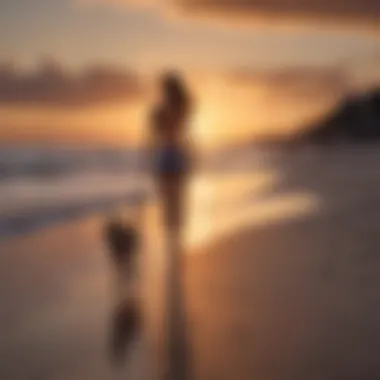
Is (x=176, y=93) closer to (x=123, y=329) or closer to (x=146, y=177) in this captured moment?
(x=146, y=177)

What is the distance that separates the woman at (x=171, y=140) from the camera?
0.77 meters

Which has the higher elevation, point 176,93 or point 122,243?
point 176,93

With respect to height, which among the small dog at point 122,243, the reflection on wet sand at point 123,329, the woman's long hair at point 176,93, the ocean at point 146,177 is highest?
the woman's long hair at point 176,93

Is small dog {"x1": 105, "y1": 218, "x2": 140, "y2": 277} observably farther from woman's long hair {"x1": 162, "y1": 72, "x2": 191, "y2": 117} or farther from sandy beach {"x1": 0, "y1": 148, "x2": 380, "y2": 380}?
woman's long hair {"x1": 162, "y1": 72, "x2": 191, "y2": 117}

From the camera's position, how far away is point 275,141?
31.8 inches

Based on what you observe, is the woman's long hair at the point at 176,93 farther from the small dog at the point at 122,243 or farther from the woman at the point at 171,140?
the small dog at the point at 122,243

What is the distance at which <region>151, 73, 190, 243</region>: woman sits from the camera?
77 cm

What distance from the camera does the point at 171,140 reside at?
0.78 metres

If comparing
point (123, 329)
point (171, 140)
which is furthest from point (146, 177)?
point (123, 329)

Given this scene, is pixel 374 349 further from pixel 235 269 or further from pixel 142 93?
pixel 142 93

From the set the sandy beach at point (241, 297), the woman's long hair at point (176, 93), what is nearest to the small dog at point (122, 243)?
the sandy beach at point (241, 297)

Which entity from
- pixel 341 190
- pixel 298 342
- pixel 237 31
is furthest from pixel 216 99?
pixel 298 342

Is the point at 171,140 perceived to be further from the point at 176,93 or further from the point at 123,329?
the point at 123,329

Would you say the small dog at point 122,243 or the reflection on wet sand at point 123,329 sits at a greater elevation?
the small dog at point 122,243
